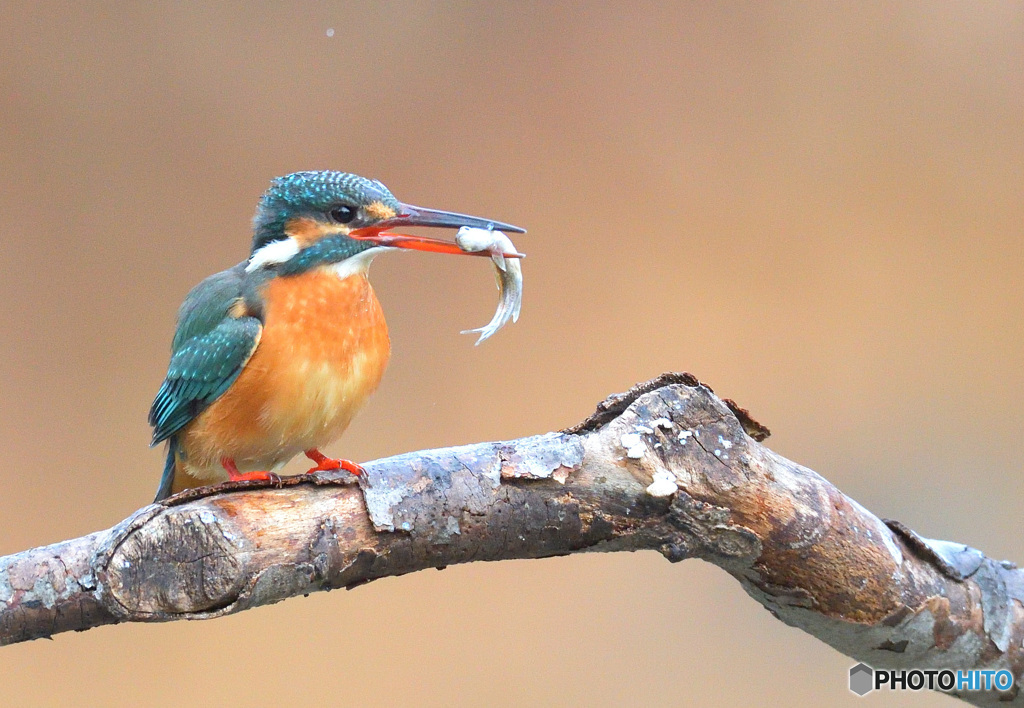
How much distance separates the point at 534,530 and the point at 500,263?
1.23 ft

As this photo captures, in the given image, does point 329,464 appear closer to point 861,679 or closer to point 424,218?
point 424,218

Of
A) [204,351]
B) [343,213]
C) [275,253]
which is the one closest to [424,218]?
[343,213]

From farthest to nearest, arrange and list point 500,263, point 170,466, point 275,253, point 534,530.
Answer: point 170,466 → point 275,253 → point 500,263 → point 534,530

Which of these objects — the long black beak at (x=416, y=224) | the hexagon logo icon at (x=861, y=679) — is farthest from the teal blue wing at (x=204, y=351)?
the hexagon logo icon at (x=861, y=679)

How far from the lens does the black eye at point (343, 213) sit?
1.43 metres

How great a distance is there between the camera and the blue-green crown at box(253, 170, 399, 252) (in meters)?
1.42

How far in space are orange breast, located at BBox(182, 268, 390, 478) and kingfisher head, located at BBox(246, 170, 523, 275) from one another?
0.11 feet

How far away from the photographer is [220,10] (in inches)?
108

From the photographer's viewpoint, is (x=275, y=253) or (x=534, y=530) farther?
(x=275, y=253)

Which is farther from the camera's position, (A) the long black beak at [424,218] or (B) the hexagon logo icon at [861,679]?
(B) the hexagon logo icon at [861,679]

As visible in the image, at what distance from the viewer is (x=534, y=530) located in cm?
119

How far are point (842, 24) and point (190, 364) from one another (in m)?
2.30

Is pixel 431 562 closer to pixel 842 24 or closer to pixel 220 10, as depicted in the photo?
pixel 220 10

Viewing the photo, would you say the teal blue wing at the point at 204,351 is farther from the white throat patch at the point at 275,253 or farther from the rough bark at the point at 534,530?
the rough bark at the point at 534,530
